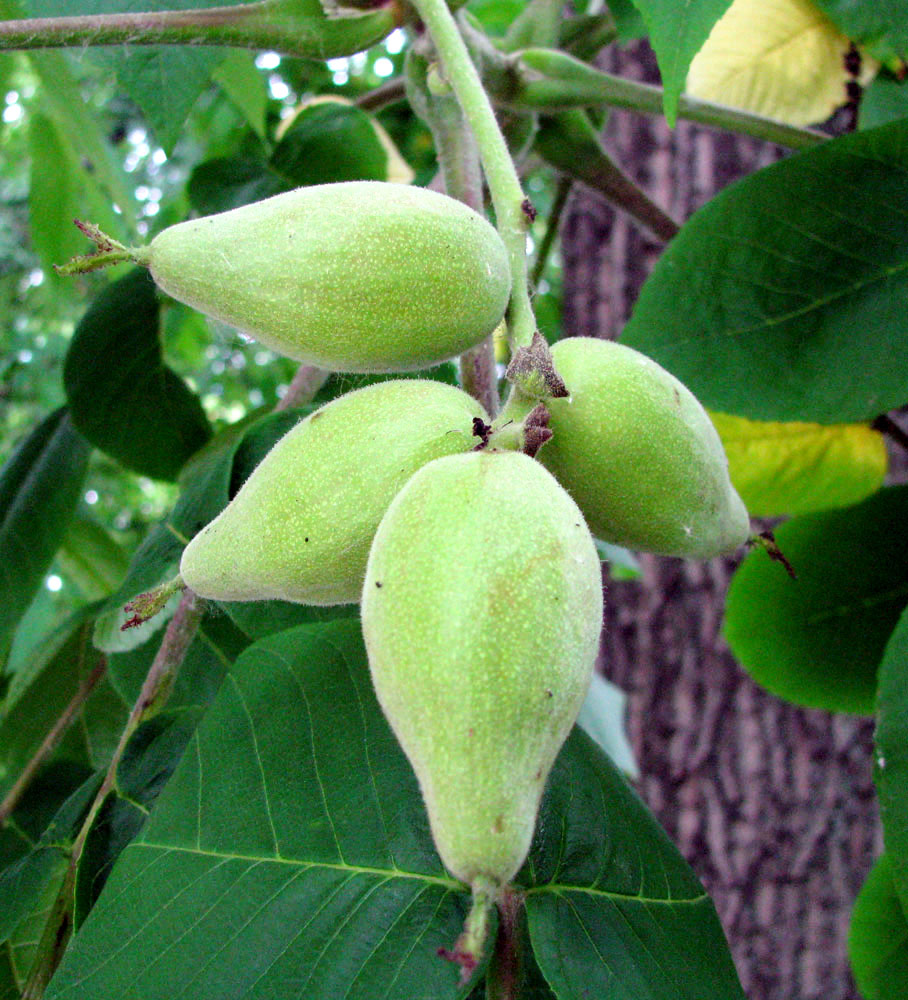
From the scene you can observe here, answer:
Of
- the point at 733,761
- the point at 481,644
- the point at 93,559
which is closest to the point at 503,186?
the point at 481,644

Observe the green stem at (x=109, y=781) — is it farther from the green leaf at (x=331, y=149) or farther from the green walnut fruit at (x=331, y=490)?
the green leaf at (x=331, y=149)

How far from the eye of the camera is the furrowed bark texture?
1899 mm

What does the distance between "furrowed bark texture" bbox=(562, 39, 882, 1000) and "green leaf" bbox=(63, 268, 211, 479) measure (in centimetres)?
84

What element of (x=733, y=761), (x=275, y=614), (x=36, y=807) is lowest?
(x=733, y=761)

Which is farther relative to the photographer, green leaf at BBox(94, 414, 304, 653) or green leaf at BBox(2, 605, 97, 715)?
green leaf at BBox(2, 605, 97, 715)

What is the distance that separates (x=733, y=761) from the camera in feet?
6.41

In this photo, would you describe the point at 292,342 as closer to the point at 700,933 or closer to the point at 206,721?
the point at 206,721

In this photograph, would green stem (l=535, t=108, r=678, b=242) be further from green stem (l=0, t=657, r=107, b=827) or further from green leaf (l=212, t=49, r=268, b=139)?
green stem (l=0, t=657, r=107, b=827)

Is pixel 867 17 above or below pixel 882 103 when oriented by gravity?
above

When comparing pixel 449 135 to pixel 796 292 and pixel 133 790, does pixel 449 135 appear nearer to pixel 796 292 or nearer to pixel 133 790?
pixel 796 292

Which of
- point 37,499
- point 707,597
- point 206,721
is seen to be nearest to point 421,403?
point 206,721

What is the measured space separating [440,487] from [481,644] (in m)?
0.09

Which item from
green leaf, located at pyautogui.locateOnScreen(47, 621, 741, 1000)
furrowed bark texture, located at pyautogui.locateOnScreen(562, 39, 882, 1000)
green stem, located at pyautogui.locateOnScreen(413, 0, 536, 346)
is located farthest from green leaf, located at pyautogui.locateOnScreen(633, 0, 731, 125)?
furrowed bark texture, located at pyautogui.locateOnScreen(562, 39, 882, 1000)

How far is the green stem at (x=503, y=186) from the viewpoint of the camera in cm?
67
